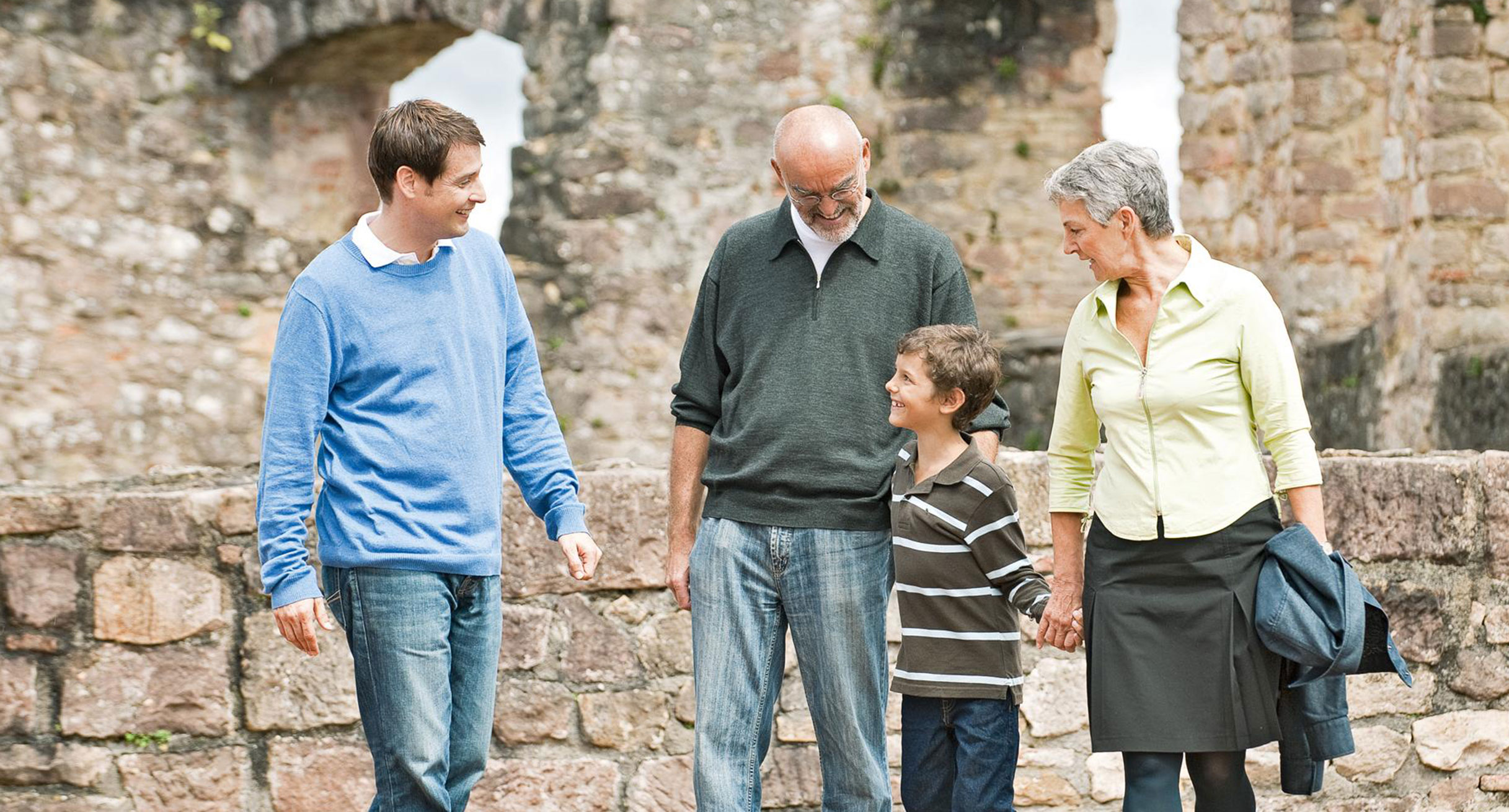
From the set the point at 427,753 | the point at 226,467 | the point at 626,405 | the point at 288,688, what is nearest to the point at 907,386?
the point at 427,753

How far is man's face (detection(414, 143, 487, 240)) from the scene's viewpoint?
8.14 ft

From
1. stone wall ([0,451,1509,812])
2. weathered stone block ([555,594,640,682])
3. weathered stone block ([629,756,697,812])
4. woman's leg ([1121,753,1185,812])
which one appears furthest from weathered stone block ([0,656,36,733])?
woman's leg ([1121,753,1185,812])

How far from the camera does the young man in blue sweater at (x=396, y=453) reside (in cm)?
246

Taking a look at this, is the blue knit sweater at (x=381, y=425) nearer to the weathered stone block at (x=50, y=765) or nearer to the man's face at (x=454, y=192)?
the man's face at (x=454, y=192)

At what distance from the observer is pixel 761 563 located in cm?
277

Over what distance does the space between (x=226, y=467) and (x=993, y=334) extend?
4671mm

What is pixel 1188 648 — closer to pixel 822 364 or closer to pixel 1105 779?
pixel 822 364

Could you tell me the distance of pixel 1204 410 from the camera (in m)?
2.48

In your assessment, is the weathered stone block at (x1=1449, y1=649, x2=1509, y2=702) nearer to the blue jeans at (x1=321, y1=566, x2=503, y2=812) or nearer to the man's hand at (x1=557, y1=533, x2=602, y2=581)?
the man's hand at (x1=557, y1=533, x2=602, y2=581)

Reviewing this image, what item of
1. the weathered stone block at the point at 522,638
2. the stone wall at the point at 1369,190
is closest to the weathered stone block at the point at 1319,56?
the stone wall at the point at 1369,190

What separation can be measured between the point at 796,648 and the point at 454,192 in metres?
1.00

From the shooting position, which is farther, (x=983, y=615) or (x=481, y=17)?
(x=481, y=17)

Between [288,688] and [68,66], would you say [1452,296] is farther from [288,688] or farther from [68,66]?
[68,66]

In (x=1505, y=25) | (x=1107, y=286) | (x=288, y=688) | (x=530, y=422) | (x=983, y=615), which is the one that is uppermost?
(x=1505, y=25)
